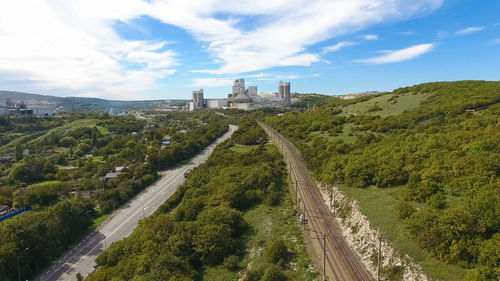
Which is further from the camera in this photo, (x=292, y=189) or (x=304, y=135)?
(x=304, y=135)

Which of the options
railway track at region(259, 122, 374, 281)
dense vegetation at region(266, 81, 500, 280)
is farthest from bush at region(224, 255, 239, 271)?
dense vegetation at region(266, 81, 500, 280)

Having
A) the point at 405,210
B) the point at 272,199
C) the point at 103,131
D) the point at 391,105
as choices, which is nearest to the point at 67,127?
the point at 103,131

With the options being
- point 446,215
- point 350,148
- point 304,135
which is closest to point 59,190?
point 304,135

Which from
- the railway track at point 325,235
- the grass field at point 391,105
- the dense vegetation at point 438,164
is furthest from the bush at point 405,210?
the grass field at point 391,105

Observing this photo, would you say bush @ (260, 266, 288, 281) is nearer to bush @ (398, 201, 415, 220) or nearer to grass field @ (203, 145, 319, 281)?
grass field @ (203, 145, 319, 281)

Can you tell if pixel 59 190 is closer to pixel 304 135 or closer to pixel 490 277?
pixel 304 135

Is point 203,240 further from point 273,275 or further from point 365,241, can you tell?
point 365,241

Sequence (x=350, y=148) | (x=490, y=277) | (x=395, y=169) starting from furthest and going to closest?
1. (x=350, y=148)
2. (x=395, y=169)
3. (x=490, y=277)

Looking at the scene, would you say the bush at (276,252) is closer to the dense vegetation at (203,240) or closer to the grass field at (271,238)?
the dense vegetation at (203,240)
